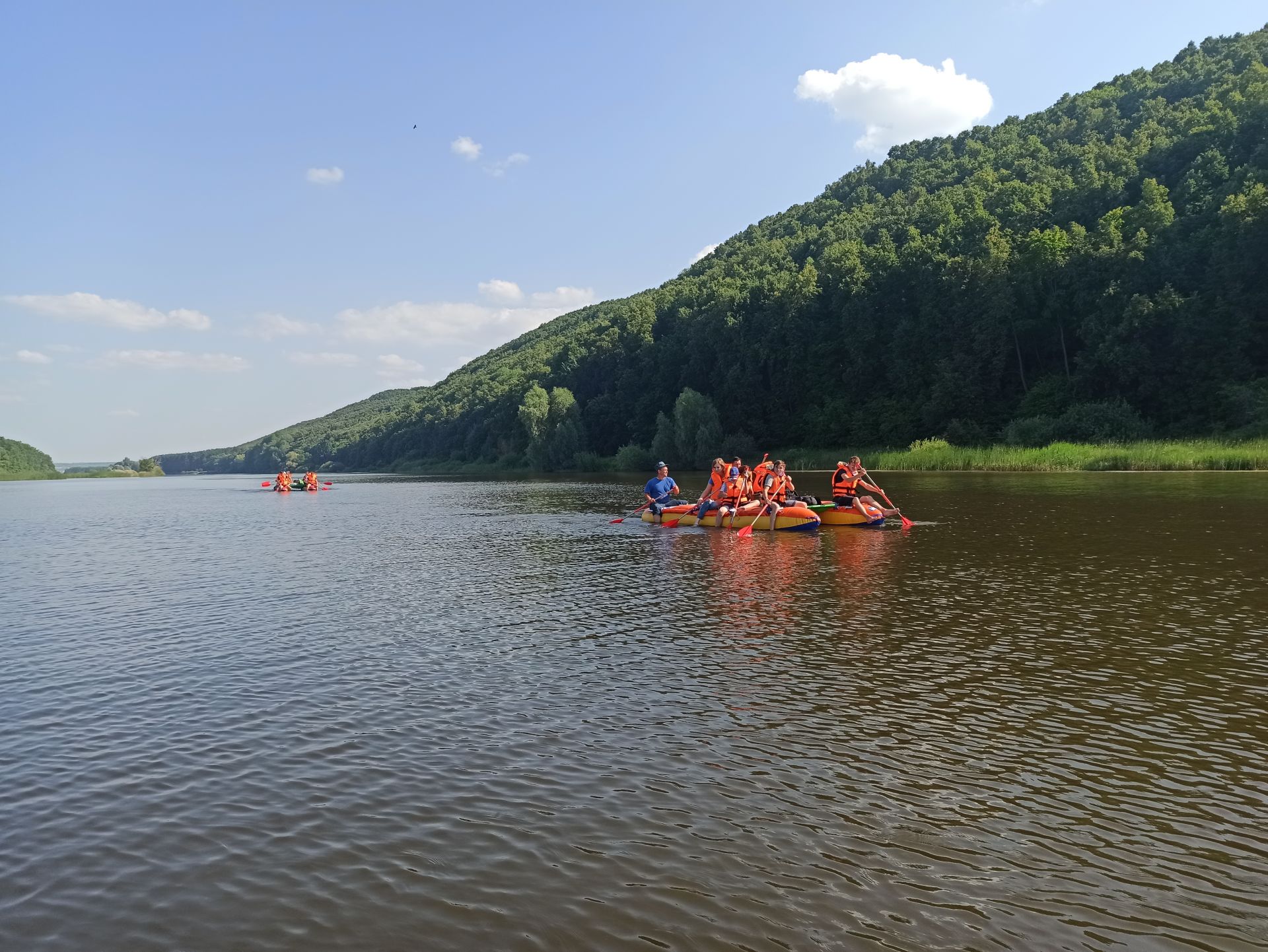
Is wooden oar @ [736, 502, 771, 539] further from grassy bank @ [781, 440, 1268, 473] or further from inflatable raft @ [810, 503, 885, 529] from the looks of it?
grassy bank @ [781, 440, 1268, 473]

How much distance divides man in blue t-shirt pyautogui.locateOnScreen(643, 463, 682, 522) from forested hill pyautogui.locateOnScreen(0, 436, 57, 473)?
15501 cm

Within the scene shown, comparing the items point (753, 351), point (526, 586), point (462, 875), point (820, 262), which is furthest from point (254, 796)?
point (820, 262)

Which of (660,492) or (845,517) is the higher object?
(660,492)

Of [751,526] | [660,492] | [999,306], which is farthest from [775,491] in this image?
[999,306]

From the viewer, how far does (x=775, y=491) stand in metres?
28.5

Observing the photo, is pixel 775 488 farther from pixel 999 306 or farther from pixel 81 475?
pixel 81 475

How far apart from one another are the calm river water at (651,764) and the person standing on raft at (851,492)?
30.3 feet

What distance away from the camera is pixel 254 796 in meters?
7.27

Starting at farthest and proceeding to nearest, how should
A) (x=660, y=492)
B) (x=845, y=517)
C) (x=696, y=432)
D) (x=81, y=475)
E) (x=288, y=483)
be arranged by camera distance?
(x=81, y=475)
(x=696, y=432)
(x=288, y=483)
(x=660, y=492)
(x=845, y=517)

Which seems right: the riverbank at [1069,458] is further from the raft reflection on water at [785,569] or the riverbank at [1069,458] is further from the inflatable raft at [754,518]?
the raft reflection on water at [785,569]

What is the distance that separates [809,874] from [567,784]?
236 centimetres

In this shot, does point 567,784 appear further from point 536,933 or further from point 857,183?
point 857,183

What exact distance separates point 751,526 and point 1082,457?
111ft

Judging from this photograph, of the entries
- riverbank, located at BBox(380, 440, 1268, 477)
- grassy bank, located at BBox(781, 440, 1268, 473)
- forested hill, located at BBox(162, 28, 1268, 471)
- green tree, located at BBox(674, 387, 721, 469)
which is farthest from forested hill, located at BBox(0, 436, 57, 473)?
grassy bank, located at BBox(781, 440, 1268, 473)
